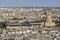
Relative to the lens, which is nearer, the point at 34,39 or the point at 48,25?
the point at 34,39

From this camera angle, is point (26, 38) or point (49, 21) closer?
point (26, 38)

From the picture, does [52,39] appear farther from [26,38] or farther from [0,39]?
[0,39]

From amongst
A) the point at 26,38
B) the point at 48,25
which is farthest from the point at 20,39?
the point at 48,25

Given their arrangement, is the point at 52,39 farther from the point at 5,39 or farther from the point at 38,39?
the point at 5,39

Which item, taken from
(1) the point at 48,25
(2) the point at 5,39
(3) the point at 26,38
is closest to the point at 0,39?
(2) the point at 5,39

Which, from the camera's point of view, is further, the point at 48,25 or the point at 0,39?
the point at 48,25

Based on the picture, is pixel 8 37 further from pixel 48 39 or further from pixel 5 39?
pixel 48 39

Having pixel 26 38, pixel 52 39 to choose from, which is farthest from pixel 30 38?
pixel 52 39
